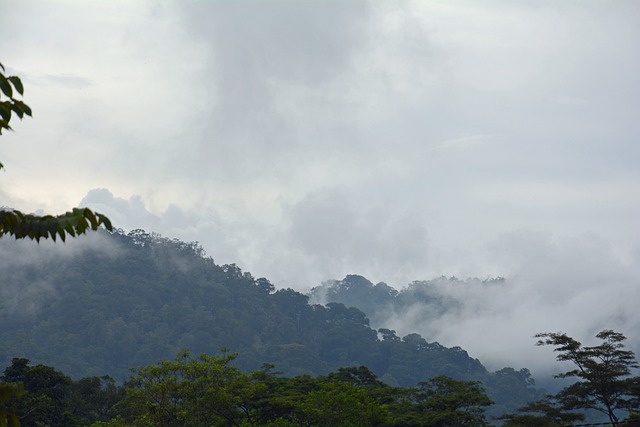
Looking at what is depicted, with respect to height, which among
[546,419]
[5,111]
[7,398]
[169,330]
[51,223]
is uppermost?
[169,330]

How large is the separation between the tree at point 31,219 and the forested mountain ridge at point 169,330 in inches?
6199

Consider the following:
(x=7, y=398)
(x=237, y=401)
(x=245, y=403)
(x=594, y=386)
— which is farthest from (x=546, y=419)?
(x=7, y=398)

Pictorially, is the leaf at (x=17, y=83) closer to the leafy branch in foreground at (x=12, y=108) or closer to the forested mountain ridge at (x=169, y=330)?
the leafy branch in foreground at (x=12, y=108)

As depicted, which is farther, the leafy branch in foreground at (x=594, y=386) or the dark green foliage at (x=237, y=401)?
the leafy branch in foreground at (x=594, y=386)

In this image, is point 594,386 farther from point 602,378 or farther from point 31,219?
point 31,219

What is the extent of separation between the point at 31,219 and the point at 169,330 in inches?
7018

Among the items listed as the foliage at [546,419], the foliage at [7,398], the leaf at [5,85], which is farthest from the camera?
the foliage at [546,419]

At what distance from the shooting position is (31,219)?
7.12m

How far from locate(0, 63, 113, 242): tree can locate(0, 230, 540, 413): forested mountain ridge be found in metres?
157

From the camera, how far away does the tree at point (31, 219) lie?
6.66 meters

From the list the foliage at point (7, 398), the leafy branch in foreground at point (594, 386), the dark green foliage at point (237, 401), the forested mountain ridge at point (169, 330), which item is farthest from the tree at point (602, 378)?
the forested mountain ridge at point (169, 330)

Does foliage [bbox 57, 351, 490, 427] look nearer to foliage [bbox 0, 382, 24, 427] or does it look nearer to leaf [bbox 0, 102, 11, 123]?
foliage [bbox 0, 382, 24, 427]

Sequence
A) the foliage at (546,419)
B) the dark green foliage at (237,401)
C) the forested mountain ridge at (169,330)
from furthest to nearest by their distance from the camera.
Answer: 1. the forested mountain ridge at (169,330)
2. the foliage at (546,419)
3. the dark green foliage at (237,401)

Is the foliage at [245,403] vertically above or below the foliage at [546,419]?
above
